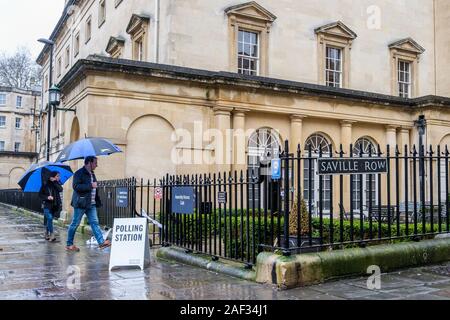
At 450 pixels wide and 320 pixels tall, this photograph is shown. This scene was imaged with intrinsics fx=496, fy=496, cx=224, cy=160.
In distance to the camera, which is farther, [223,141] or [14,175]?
[14,175]

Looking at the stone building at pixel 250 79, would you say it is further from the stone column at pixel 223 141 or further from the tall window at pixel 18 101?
the tall window at pixel 18 101

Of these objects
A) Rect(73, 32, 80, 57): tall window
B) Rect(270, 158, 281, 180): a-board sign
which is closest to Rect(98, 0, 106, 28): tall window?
Rect(73, 32, 80, 57): tall window

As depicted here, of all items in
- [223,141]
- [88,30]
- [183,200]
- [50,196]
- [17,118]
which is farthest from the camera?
[17,118]

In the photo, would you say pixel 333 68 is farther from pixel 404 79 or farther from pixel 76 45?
pixel 76 45

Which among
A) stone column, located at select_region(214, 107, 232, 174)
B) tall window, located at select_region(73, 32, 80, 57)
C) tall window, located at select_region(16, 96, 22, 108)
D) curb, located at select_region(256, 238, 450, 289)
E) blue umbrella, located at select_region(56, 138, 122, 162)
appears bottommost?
curb, located at select_region(256, 238, 450, 289)

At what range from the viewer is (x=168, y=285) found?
7.35m

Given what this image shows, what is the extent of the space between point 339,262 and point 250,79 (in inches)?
487

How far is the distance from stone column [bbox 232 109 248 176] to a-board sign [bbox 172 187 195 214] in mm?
8813

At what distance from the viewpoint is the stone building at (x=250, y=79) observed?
656 inches

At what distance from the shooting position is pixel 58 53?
43125 mm

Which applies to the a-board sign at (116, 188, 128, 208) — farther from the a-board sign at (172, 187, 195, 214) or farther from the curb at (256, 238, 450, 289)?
the curb at (256, 238, 450, 289)

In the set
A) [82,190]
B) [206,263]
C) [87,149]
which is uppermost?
[87,149]

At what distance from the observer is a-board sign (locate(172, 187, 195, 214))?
9336 mm

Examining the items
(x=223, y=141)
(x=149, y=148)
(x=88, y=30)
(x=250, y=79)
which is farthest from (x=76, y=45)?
(x=149, y=148)
